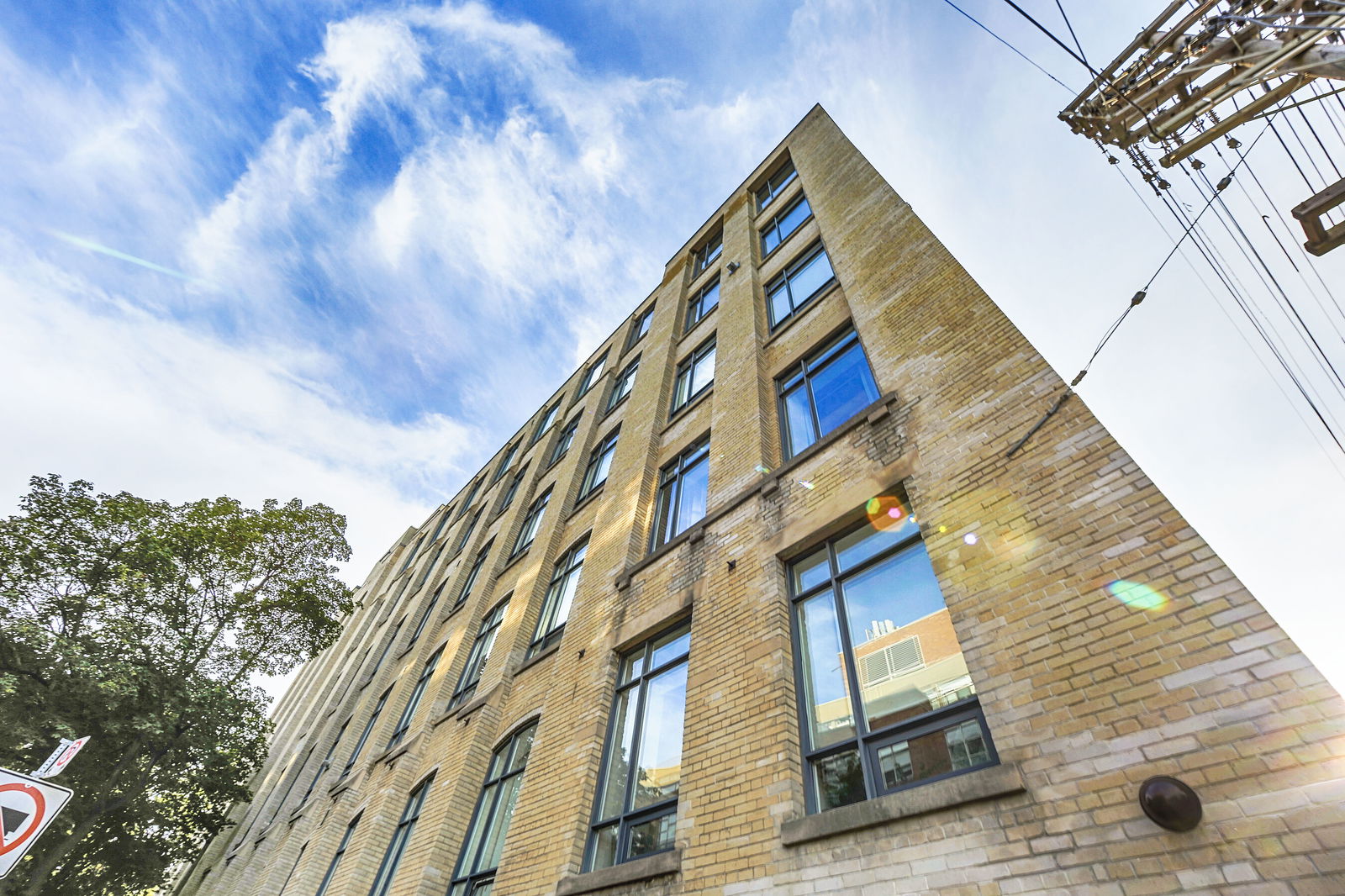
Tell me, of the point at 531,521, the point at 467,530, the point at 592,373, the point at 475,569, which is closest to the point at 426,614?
the point at 475,569

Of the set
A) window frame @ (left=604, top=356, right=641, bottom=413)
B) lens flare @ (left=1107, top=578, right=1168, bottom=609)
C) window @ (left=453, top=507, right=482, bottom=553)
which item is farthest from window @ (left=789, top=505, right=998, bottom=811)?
window @ (left=453, top=507, right=482, bottom=553)

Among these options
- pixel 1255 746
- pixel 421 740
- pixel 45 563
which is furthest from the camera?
pixel 45 563

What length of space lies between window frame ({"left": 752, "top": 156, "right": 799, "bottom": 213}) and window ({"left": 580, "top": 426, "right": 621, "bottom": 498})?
7120mm

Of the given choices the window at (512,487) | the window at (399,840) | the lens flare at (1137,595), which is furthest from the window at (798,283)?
the window at (512,487)

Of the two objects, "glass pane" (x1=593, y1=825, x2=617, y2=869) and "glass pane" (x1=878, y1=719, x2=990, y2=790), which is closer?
"glass pane" (x1=878, y1=719, x2=990, y2=790)

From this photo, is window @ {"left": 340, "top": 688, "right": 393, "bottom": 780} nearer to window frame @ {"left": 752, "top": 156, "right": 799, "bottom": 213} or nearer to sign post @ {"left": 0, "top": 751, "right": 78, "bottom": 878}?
sign post @ {"left": 0, "top": 751, "right": 78, "bottom": 878}

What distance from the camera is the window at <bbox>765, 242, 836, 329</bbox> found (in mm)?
10555

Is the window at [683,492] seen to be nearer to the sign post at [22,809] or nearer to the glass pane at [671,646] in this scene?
the glass pane at [671,646]

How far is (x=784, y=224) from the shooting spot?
1418 centimetres

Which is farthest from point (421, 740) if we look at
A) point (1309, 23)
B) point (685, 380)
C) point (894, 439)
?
point (1309, 23)

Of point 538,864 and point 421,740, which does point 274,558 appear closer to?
point 421,740

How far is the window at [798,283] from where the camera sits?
1055 cm

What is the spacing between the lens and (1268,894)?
2.65 meters

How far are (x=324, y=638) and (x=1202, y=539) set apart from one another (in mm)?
25989
